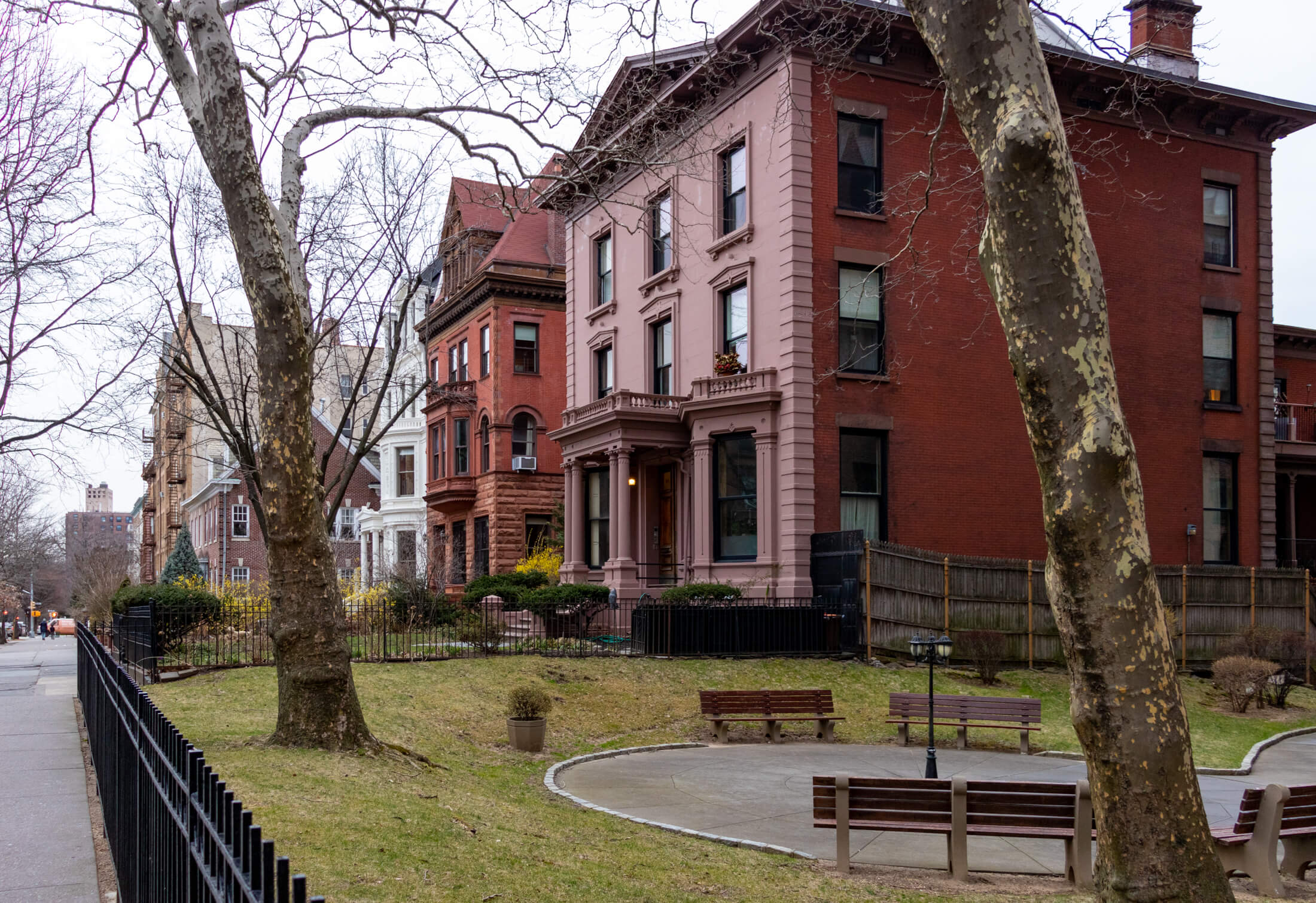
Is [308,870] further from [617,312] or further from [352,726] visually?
[617,312]

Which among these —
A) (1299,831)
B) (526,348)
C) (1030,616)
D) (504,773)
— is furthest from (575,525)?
(1299,831)

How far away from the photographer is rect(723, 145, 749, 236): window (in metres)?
28.0

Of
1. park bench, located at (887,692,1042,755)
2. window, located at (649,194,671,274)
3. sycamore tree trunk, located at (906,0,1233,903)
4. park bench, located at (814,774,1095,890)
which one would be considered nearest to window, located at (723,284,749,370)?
window, located at (649,194,671,274)

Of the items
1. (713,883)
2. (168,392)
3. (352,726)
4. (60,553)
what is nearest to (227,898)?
(713,883)

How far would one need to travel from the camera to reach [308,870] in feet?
24.1

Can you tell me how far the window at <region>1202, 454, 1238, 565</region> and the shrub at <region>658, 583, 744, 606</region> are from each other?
1389cm

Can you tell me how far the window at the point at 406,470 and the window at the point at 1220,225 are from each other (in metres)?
35.2

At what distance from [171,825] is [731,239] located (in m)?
24.2

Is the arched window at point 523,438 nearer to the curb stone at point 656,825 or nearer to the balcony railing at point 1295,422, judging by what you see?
the balcony railing at point 1295,422

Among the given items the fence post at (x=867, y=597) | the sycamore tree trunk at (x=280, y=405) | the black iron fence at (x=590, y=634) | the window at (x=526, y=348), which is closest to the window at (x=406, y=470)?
the window at (x=526, y=348)

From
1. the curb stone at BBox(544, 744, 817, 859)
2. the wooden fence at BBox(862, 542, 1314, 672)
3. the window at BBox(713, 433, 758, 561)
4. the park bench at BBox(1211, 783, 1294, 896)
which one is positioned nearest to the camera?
the park bench at BBox(1211, 783, 1294, 896)

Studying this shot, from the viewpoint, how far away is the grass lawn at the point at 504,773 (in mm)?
8203

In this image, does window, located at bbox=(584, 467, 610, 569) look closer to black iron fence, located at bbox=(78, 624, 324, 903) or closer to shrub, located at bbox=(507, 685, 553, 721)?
shrub, located at bbox=(507, 685, 553, 721)

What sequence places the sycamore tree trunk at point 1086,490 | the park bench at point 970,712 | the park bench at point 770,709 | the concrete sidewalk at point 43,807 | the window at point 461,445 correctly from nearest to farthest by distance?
the sycamore tree trunk at point 1086,490
the concrete sidewalk at point 43,807
the park bench at point 970,712
the park bench at point 770,709
the window at point 461,445
